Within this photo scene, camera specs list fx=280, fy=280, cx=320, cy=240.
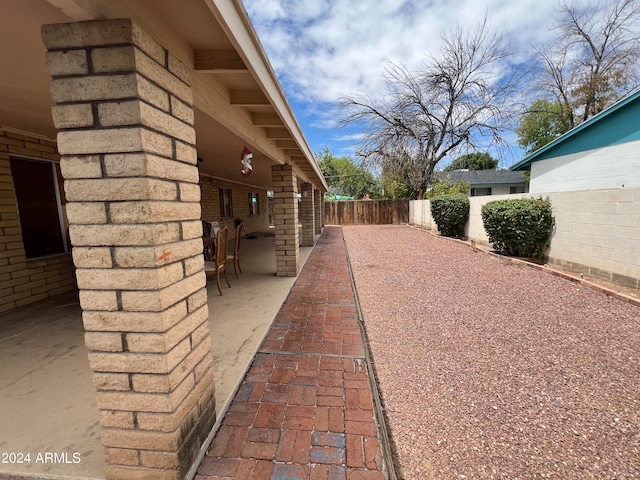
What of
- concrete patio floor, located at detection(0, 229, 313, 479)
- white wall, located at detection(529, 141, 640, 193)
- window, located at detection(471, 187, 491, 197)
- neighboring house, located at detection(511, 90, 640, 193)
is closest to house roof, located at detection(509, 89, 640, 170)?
neighboring house, located at detection(511, 90, 640, 193)

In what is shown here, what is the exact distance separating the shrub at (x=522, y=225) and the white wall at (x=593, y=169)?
3545 millimetres

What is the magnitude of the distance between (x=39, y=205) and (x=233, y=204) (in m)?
7.64

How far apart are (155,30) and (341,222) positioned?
62.5 ft

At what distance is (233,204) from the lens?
464 inches

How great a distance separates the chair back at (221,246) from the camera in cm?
445

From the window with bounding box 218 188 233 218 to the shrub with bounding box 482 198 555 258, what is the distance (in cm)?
892

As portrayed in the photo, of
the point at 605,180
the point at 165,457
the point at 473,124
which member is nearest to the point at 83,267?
the point at 165,457

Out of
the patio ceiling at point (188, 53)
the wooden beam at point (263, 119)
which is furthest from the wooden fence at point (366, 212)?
the patio ceiling at point (188, 53)

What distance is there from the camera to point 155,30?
136cm

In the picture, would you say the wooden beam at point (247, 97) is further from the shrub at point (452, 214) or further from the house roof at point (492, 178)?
the house roof at point (492, 178)

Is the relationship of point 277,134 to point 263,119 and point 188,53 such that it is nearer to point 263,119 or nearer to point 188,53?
point 263,119

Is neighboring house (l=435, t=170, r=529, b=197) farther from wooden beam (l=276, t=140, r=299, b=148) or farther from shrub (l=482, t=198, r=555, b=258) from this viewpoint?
wooden beam (l=276, t=140, r=299, b=148)

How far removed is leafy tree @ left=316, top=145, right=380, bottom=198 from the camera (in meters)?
34.6

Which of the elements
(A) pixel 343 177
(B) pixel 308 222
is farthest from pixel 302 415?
(A) pixel 343 177
